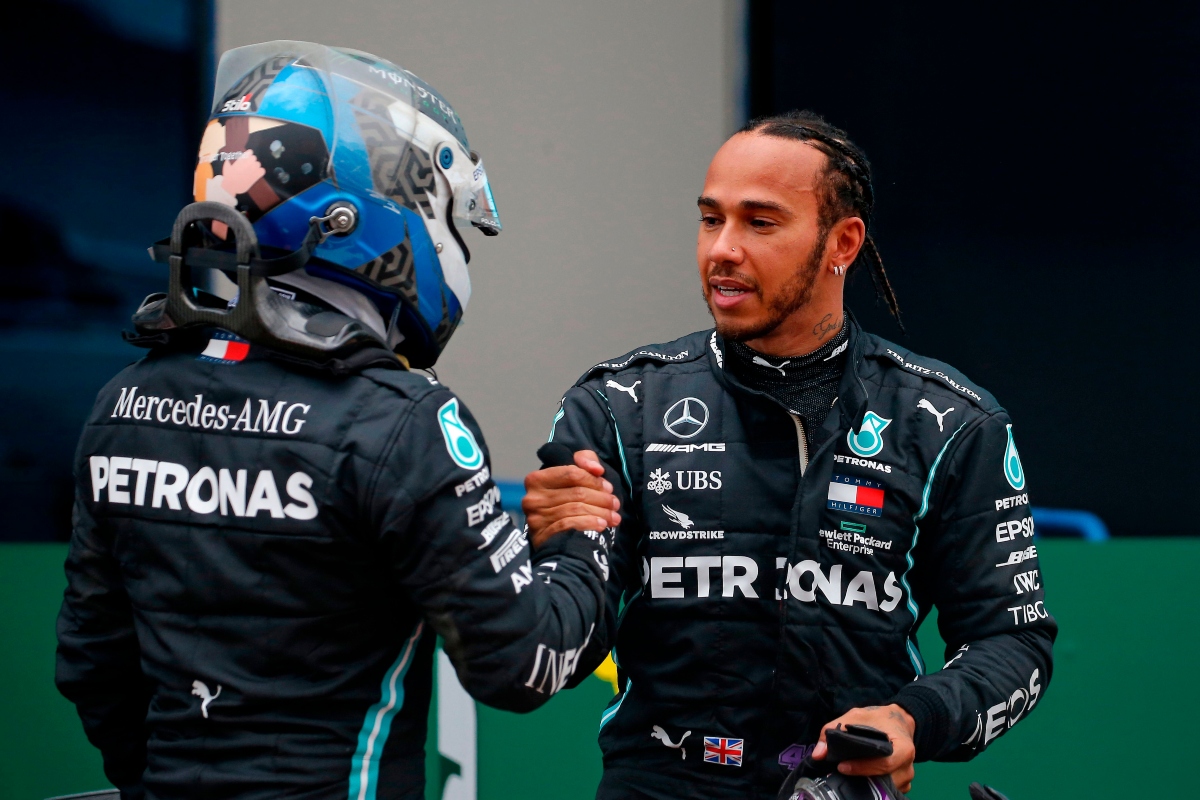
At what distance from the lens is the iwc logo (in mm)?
Result: 1243

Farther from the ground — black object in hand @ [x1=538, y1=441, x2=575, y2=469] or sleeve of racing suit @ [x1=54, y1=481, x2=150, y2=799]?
black object in hand @ [x1=538, y1=441, x2=575, y2=469]

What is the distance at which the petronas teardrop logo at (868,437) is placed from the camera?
172 cm

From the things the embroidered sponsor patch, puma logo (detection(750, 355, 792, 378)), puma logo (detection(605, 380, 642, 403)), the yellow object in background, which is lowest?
the yellow object in background

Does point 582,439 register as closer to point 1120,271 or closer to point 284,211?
point 284,211

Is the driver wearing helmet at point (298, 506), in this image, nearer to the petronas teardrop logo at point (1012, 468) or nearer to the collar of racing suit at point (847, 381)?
the collar of racing suit at point (847, 381)

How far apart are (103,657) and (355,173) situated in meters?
0.70

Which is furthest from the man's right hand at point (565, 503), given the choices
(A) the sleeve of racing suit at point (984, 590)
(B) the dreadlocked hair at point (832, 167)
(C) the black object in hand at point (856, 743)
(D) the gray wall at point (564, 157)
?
(D) the gray wall at point (564, 157)

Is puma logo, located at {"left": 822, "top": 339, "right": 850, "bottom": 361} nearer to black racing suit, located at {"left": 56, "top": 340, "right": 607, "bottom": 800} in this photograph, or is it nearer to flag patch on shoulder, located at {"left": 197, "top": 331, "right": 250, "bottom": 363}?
black racing suit, located at {"left": 56, "top": 340, "right": 607, "bottom": 800}

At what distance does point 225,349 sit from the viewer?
127 cm

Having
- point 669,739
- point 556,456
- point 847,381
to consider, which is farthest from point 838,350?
point 669,739

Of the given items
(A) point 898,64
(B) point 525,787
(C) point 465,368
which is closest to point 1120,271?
(A) point 898,64

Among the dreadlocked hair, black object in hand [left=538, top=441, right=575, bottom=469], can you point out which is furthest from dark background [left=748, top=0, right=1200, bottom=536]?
black object in hand [left=538, top=441, right=575, bottom=469]

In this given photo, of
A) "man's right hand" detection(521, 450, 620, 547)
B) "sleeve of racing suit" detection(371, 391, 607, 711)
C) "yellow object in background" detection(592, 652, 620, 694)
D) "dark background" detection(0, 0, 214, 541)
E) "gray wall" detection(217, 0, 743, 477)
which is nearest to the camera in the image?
"sleeve of racing suit" detection(371, 391, 607, 711)

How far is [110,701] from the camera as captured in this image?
1.43 metres
